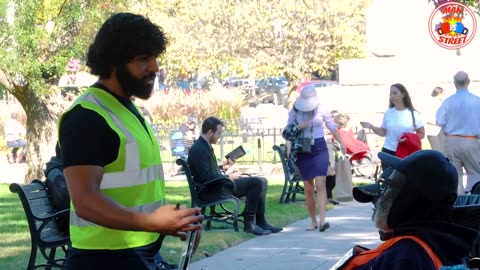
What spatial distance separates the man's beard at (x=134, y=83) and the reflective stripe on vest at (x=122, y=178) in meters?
0.07

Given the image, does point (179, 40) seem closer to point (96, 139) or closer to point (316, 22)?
point (316, 22)

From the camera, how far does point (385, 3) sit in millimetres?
25250

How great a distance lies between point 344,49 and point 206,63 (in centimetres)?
477

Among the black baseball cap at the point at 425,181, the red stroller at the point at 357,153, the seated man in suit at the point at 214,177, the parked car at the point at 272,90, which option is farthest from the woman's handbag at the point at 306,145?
the parked car at the point at 272,90

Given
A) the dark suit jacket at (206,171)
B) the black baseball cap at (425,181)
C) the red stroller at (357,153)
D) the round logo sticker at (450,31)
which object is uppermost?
the round logo sticker at (450,31)

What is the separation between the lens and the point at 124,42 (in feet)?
13.5

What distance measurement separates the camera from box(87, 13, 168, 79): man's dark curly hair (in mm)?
4109

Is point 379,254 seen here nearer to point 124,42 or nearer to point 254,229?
point 124,42

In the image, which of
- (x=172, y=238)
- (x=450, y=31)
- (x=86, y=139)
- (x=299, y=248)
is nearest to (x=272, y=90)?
(x=450, y=31)

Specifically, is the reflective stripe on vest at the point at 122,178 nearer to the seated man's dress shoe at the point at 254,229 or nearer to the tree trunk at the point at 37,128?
the seated man's dress shoe at the point at 254,229

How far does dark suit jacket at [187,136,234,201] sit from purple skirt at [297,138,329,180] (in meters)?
0.85

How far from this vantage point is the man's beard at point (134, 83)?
413cm

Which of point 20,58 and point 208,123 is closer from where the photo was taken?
point 208,123

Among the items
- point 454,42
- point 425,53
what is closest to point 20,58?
point 454,42
